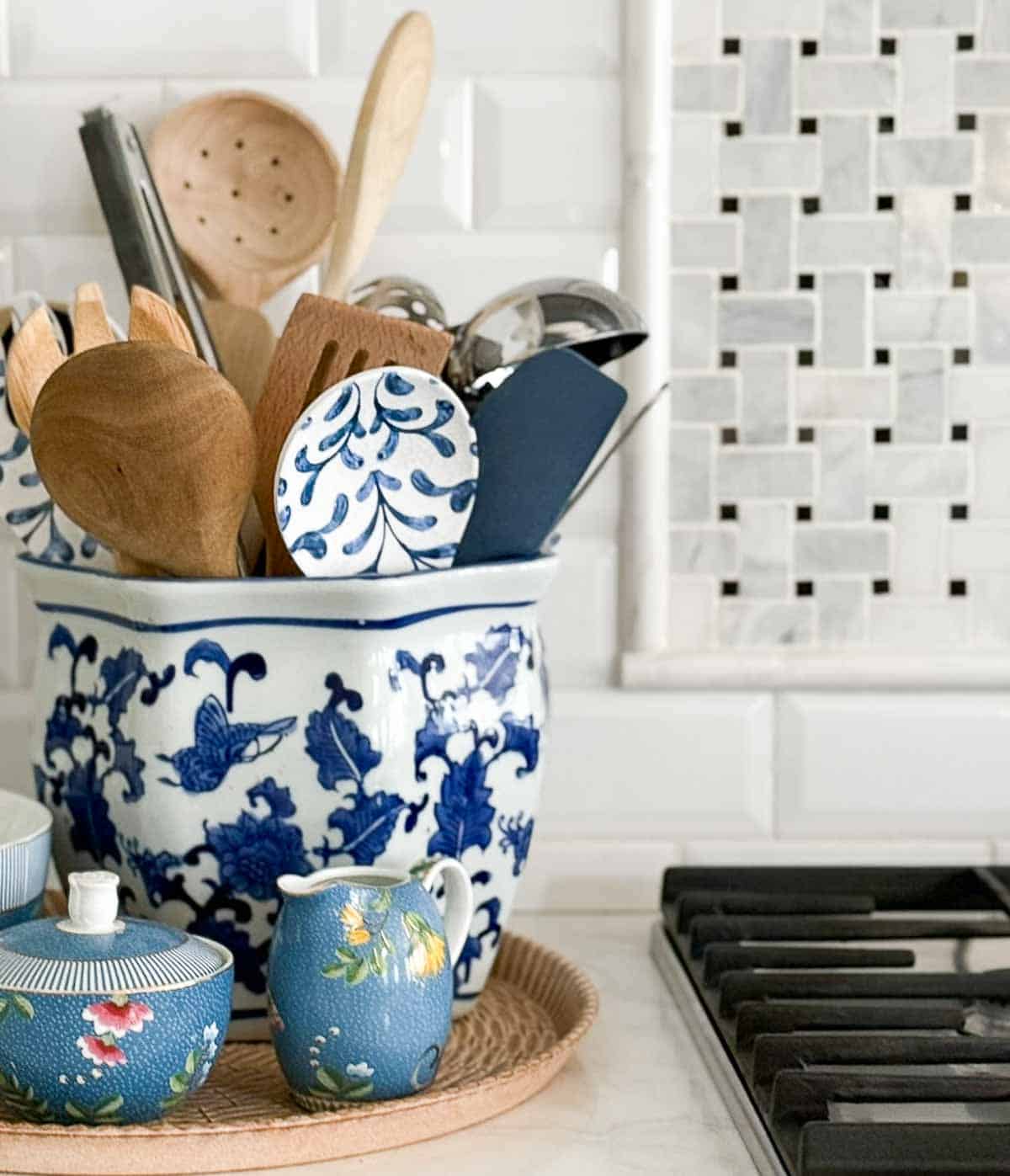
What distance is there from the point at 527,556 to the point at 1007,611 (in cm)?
39

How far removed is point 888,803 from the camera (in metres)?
1.03

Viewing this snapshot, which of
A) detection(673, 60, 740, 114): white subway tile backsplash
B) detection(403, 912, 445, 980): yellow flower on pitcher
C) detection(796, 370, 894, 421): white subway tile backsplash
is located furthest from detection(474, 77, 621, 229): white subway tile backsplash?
detection(403, 912, 445, 980): yellow flower on pitcher

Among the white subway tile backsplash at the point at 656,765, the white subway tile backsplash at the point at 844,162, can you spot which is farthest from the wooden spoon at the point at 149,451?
the white subway tile backsplash at the point at 844,162

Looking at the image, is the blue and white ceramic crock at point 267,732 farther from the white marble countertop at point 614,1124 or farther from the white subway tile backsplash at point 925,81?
the white subway tile backsplash at point 925,81

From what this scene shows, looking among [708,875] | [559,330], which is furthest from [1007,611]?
[559,330]

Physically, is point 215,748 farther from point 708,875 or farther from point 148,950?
point 708,875

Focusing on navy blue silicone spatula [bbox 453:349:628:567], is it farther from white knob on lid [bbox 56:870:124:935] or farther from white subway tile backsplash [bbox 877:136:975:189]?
white subway tile backsplash [bbox 877:136:975:189]

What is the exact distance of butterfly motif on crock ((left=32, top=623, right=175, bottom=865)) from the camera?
72cm

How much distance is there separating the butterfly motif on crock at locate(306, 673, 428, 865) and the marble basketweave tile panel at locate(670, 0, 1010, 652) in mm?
351

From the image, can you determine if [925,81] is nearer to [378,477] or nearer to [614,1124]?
[378,477]

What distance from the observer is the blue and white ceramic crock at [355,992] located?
25.5 inches

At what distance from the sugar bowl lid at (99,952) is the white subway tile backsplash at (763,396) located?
0.49 meters

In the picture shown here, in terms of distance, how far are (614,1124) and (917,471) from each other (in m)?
0.48

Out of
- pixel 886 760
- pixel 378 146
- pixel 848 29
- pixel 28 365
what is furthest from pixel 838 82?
pixel 28 365
